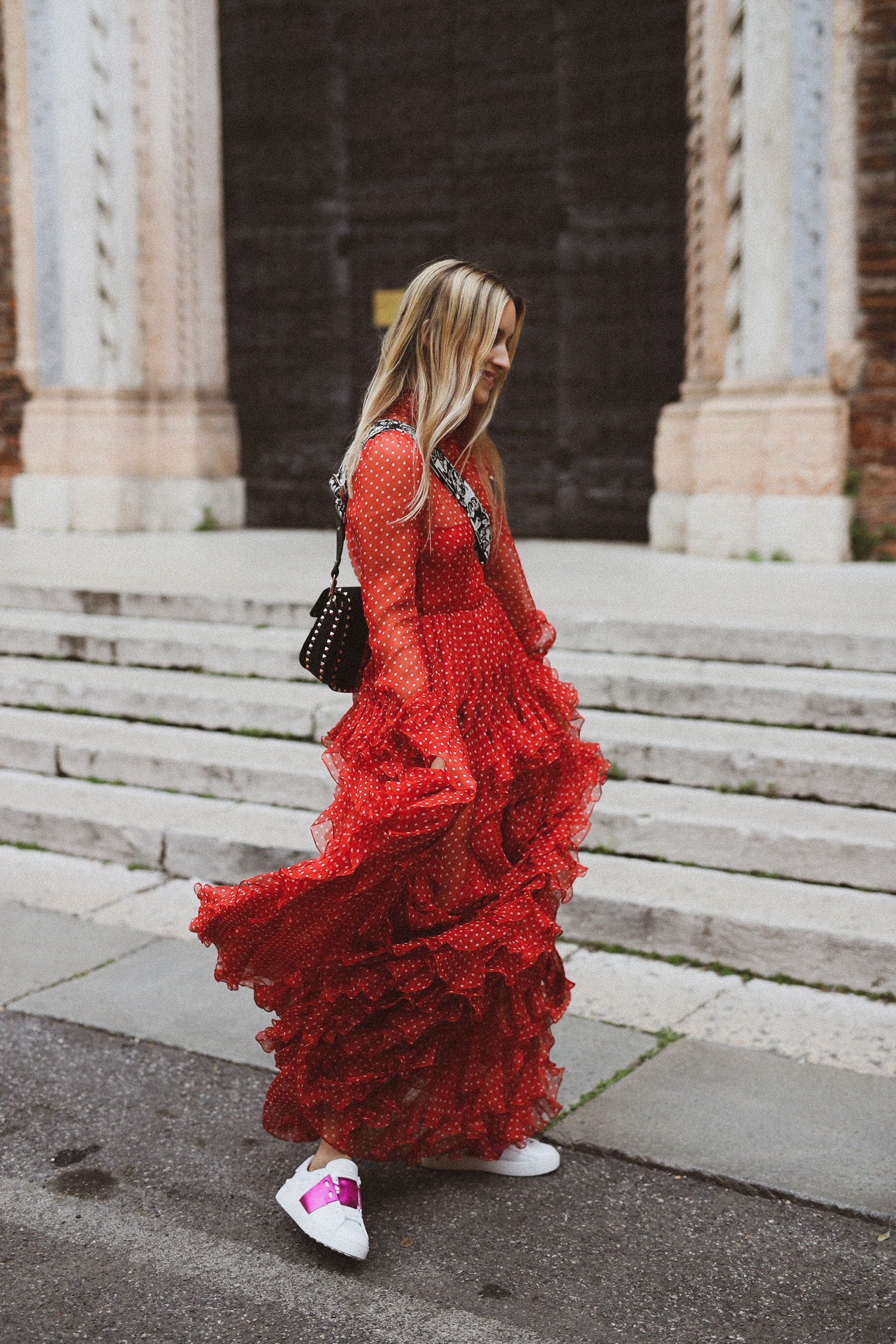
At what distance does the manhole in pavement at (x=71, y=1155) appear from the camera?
2967mm

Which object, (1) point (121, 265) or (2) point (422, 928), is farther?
(1) point (121, 265)

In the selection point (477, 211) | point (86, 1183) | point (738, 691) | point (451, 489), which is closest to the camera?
point (451, 489)

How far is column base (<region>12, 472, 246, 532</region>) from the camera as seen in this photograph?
10125 millimetres

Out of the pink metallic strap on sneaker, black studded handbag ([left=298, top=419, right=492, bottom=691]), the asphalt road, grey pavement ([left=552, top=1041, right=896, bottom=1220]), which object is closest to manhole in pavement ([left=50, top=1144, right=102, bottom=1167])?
the asphalt road

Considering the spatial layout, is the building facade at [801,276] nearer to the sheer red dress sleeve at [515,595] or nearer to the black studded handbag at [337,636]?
the sheer red dress sleeve at [515,595]

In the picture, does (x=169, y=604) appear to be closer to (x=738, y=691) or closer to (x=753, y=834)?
(x=738, y=691)

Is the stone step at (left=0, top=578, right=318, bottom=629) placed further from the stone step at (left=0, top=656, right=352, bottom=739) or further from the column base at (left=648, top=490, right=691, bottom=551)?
the column base at (left=648, top=490, right=691, bottom=551)

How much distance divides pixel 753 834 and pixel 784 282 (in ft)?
15.5

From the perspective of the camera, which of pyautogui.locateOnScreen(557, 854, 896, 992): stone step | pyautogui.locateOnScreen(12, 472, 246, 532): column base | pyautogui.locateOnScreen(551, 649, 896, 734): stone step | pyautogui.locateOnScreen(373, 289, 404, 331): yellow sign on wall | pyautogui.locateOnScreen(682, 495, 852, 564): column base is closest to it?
pyautogui.locateOnScreen(557, 854, 896, 992): stone step

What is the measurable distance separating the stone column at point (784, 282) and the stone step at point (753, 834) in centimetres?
378

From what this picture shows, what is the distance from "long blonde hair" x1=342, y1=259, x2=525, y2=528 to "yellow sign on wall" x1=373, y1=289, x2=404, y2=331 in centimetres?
756

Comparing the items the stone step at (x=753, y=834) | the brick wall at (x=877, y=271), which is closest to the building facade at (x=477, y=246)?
the brick wall at (x=877, y=271)

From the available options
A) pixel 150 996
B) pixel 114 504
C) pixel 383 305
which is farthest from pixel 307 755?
pixel 383 305

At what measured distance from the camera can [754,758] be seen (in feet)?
15.4
